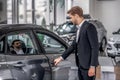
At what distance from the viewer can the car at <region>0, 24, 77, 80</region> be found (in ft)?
16.6

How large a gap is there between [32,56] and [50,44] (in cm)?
75

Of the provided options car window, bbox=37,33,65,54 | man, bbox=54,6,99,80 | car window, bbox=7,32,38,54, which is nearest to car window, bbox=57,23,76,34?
car window, bbox=37,33,65,54

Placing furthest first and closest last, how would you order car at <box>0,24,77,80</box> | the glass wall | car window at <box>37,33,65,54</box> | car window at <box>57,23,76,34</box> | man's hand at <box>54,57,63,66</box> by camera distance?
the glass wall < car window at <box>57,23,76,34</box> < car window at <box>37,33,65,54</box> < man's hand at <box>54,57,63,66</box> < car at <box>0,24,77,80</box>

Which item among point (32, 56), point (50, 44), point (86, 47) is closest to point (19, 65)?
point (32, 56)

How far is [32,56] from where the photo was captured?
547 centimetres

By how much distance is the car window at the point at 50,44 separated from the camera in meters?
5.95

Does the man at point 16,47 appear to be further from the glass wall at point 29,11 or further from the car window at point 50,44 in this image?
the glass wall at point 29,11

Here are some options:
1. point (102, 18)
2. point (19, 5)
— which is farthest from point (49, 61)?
point (102, 18)

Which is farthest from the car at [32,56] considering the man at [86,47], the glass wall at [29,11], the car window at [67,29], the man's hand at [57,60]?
the glass wall at [29,11]

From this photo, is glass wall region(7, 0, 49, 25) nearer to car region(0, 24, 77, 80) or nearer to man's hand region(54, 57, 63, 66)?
car region(0, 24, 77, 80)

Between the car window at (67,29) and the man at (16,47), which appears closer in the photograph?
the man at (16,47)

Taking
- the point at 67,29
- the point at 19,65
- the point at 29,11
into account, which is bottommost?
the point at 67,29

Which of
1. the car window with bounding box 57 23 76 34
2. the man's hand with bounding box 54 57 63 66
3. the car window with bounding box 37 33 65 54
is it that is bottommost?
the car window with bounding box 57 23 76 34

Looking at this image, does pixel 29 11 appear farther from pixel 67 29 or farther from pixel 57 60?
pixel 57 60
